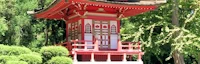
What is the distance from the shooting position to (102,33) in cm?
1819

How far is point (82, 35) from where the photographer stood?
1770 cm

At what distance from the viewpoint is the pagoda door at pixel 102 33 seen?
18.0m

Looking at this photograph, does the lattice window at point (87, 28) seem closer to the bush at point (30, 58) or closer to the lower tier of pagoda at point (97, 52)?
the lower tier of pagoda at point (97, 52)

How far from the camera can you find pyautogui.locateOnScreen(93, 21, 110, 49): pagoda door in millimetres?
18000

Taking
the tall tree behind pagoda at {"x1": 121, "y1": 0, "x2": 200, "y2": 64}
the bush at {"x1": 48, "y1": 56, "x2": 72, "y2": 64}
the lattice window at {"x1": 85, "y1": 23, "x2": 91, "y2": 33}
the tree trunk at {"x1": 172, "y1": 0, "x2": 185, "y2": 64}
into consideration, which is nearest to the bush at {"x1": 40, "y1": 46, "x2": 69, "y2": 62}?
the bush at {"x1": 48, "y1": 56, "x2": 72, "y2": 64}

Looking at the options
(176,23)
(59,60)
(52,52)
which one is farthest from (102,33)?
(176,23)

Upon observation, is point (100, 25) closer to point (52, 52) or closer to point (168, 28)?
point (52, 52)

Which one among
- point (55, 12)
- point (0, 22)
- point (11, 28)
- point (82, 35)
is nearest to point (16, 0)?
point (11, 28)

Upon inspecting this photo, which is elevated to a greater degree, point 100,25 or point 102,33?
point 100,25

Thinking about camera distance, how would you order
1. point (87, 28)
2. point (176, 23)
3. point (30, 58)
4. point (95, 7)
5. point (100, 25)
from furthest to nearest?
point (176, 23)
point (100, 25)
point (87, 28)
point (95, 7)
point (30, 58)

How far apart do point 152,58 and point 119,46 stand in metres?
14.4

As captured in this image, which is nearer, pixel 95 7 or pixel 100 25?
pixel 95 7

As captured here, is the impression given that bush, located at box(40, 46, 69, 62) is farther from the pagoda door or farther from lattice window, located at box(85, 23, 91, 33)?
the pagoda door

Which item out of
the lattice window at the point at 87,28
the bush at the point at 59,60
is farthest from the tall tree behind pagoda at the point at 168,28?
the bush at the point at 59,60
